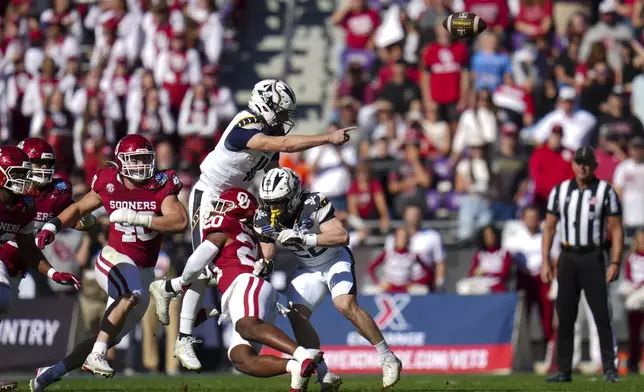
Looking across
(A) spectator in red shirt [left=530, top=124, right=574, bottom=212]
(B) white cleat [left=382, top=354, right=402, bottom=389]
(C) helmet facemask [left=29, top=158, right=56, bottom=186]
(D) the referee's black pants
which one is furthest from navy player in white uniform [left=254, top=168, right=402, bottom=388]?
(A) spectator in red shirt [left=530, top=124, right=574, bottom=212]

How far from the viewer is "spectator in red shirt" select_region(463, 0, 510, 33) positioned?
19.8 meters

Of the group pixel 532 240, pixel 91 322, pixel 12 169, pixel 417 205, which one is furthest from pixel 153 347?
pixel 12 169

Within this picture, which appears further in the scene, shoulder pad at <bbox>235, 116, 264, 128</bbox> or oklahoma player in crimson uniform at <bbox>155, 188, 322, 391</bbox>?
shoulder pad at <bbox>235, 116, 264, 128</bbox>

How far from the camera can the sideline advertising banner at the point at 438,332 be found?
53.4ft

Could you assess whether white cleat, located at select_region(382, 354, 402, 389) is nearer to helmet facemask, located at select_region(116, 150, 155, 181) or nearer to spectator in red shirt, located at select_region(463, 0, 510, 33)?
helmet facemask, located at select_region(116, 150, 155, 181)

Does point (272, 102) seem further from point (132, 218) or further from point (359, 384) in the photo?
point (359, 384)

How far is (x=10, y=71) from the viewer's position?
21.5 meters

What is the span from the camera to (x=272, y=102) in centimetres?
1147

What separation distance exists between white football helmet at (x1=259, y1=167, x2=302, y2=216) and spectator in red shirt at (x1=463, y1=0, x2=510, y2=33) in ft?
31.3

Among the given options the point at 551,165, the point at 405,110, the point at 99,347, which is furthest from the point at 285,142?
the point at 405,110

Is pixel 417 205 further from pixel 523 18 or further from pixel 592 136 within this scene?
pixel 523 18

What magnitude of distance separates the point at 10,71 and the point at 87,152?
2.42m

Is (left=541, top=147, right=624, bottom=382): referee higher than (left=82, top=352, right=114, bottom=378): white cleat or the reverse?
higher

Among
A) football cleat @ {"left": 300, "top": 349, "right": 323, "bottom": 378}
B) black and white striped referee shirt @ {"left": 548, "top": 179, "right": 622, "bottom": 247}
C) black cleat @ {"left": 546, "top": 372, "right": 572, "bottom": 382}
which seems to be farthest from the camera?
black and white striped referee shirt @ {"left": 548, "top": 179, "right": 622, "bottom": 247}
